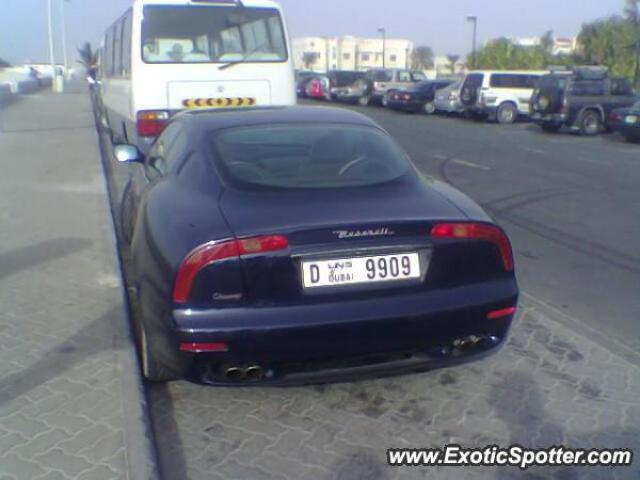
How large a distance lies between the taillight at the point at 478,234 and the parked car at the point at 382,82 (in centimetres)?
3054

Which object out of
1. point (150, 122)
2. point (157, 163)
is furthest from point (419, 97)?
point (157, 163)

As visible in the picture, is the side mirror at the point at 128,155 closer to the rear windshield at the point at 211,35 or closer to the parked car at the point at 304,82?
the rear windshield at the point at 211,35

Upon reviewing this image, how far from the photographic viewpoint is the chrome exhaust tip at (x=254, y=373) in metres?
3.36

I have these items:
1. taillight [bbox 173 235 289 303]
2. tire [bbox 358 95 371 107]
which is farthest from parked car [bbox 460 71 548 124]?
taillight [bbox 173 235 289 303]

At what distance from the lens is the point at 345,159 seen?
4262 mm

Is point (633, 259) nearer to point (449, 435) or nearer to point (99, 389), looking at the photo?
point (449, 435)

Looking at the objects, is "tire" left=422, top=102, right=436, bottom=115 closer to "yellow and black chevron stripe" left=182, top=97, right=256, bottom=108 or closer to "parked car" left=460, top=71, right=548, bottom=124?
"parked car" left=460, top=71, right=548, bottom=124

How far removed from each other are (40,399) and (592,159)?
13.9m

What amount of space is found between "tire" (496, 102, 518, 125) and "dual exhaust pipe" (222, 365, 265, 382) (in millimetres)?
23716

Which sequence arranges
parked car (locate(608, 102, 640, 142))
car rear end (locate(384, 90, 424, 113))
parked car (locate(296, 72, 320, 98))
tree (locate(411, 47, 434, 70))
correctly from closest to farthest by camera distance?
parked car (locate(608, 102, 640, 142))
car rear end (locate(384, 90, 424, 113))
parked car (locate(296, 72, 320, 98))
tree (locate(411, 47, 434, 70))

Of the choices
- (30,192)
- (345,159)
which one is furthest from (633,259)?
(30,192)

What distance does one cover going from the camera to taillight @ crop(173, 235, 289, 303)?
128 inches

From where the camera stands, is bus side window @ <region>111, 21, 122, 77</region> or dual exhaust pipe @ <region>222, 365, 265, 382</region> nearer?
dual exhaust pipe @ <region>222, 365, 265, 382</region>

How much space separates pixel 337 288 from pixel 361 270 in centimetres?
14
